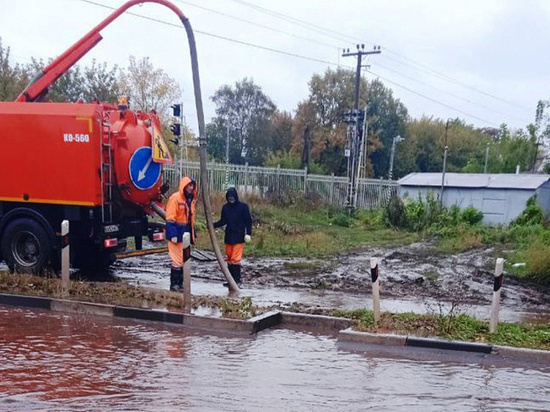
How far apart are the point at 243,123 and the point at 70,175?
56.7m

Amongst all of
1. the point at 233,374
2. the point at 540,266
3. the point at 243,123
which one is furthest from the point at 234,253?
the point at 243,123

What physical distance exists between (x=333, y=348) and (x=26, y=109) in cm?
712

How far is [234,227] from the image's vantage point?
1141cm

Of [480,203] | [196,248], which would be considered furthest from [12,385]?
[480,203]

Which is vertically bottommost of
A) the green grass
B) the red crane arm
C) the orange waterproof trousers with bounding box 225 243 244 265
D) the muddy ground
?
the green grass

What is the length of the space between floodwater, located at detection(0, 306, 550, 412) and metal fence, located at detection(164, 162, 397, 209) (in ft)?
70.9

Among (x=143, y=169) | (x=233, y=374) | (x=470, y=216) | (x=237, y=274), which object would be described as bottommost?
(x=470, y=216)

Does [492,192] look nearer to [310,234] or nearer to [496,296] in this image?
[310,234]

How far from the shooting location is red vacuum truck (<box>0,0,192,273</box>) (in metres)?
11.0

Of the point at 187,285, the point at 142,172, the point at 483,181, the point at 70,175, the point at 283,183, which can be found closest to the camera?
the point at 187,285

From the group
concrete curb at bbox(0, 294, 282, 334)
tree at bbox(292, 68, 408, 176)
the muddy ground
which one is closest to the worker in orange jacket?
the muddy ground

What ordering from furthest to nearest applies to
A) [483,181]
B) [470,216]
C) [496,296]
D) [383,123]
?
[383,123] < [483,181] < [470,216] < [496,296]

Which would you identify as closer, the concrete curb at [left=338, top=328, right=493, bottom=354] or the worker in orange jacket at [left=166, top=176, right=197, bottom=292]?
the concrete curb at [left=338, top=328, right=493, bottom=354]

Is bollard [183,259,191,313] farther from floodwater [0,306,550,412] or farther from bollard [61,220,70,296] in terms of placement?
bollard [61,220,70,296]
